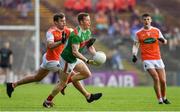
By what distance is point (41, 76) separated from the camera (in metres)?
17.9

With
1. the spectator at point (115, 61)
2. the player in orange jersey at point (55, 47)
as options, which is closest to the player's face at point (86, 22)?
the player in orange jersey at point (55, 47)

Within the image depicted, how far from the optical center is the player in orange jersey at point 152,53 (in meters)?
17.7

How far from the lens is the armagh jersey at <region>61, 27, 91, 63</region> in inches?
608

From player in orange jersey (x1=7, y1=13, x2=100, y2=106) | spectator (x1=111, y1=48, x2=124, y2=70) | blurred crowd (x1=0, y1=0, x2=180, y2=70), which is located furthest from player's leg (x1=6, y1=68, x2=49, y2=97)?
blurred crowd (x1=0, y1=0, x2=180, y2=70)

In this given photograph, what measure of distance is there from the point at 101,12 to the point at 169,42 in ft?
12.9

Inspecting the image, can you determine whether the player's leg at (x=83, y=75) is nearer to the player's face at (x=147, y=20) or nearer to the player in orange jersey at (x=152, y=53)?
the player in orange jersey at (x=152, y=53)

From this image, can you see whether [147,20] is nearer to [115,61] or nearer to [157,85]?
[157,85]

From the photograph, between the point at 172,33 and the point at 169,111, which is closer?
the point at 169,111

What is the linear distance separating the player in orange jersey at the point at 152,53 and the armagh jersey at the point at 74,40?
2.44 m

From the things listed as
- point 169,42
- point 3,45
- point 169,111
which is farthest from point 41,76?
point 169,42

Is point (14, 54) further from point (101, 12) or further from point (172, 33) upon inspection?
point (172, 33)

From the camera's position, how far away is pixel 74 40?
15.4 metres

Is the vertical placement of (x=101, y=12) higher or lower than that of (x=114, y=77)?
higher

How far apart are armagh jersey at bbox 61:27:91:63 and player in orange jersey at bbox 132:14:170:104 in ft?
8.00
